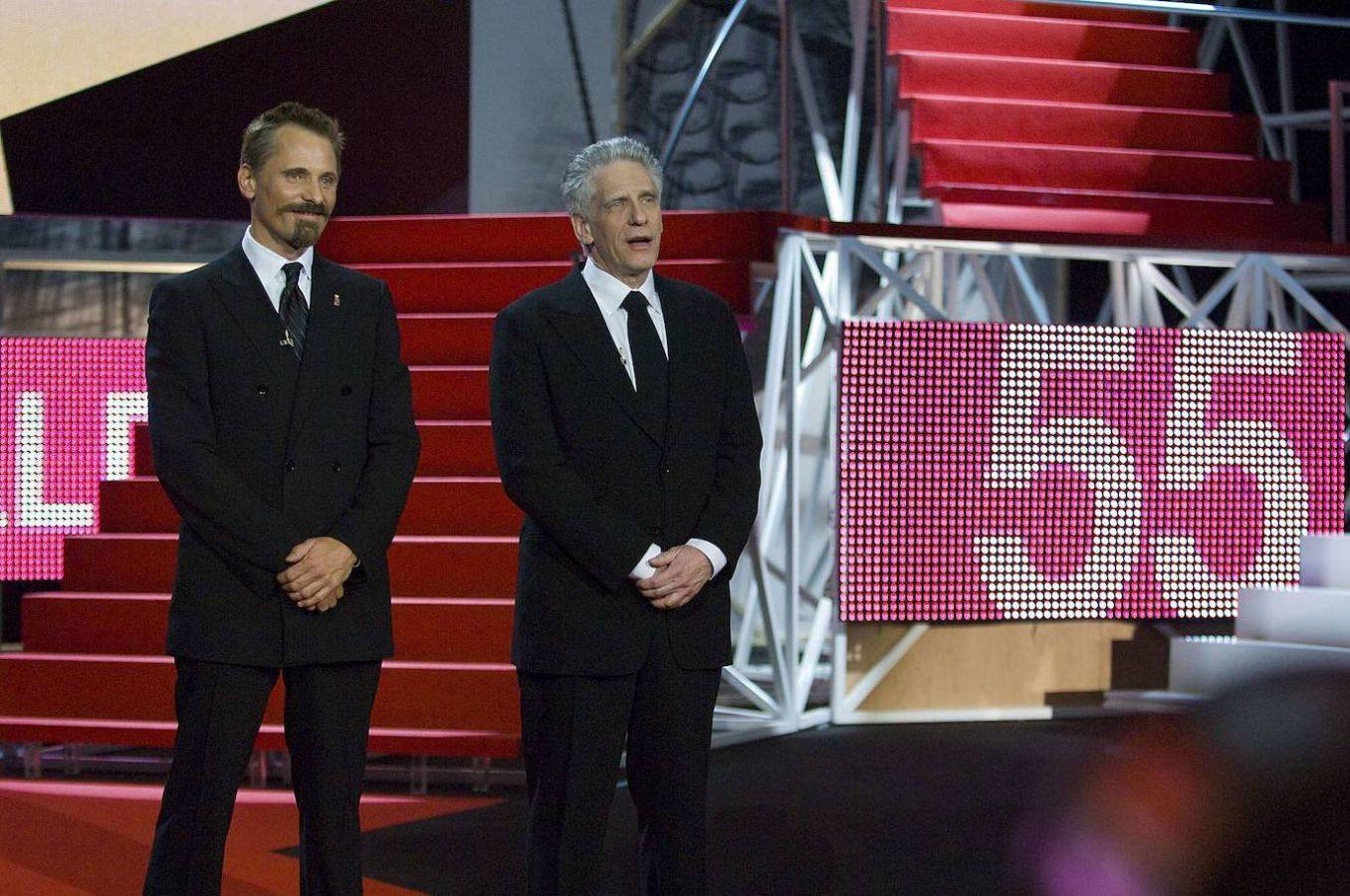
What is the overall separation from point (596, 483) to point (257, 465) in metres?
0.52

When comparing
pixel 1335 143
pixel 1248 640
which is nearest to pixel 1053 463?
pixel 1248 640

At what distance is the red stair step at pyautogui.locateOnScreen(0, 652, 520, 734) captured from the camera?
4809mm

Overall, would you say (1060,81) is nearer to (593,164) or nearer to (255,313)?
(593,164)

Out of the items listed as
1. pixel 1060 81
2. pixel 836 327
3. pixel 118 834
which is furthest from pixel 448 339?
pixel 1060 81

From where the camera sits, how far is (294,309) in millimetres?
2607

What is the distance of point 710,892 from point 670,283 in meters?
1.45

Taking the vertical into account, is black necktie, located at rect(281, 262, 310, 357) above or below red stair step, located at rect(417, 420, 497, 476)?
above

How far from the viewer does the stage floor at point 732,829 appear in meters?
3.64

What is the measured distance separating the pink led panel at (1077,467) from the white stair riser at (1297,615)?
8.8 inches

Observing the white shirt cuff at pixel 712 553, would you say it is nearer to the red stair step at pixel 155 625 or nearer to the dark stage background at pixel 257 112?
the red stair step at pixel 155 625

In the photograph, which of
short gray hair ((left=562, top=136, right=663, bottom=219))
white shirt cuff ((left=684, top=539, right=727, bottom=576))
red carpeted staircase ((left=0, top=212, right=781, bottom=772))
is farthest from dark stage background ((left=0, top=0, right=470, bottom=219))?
white shirt cuff ((left=684, top=539, right=727, bottom=576))

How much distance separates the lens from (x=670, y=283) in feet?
9.00

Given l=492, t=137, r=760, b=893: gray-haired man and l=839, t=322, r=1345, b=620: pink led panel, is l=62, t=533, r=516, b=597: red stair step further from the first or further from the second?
l=492, t=137, r=760, b=893: gray-haired man

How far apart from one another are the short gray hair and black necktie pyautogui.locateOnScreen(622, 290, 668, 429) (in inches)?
6.4
